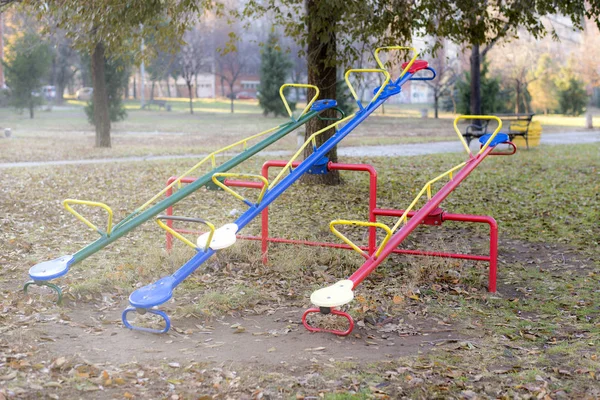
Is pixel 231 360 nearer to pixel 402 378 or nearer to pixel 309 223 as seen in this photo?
pixel 402 378

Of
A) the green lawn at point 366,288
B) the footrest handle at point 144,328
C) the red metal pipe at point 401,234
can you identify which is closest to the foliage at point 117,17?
the green lawn at point 366,288

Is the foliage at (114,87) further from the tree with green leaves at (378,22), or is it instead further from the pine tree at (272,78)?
the pine tree at (272,78)

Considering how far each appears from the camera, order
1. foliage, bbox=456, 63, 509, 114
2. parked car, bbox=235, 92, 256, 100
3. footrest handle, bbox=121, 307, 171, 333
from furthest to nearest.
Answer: parked car, bbox=235, 92, 256, 100, foliage, bbox=456, 63, 509, 114, footrest handle, bbox=121, 307, 171, 333

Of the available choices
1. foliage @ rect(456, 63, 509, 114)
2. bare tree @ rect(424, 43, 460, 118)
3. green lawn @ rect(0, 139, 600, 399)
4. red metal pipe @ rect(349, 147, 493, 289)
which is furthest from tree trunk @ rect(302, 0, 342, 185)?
bare tree @ rect(424, 43, 460, 118)

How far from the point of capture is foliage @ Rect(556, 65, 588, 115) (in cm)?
3850

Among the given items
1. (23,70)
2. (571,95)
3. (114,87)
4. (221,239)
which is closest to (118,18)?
(221,239)

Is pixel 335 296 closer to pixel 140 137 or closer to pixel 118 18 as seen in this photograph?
pixel 118 18

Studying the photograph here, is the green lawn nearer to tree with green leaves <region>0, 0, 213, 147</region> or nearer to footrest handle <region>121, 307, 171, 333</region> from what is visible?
footrest handle <region>121, 307, 171, 333</region>

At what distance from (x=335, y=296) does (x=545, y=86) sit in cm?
A: 4001

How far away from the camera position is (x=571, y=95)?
38812 millimetres

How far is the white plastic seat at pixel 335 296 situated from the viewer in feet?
15.4

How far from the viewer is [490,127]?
26.6m

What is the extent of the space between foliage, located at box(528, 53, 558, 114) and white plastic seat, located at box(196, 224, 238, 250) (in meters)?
38.8

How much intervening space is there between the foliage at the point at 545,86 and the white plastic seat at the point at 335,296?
3919 cm
